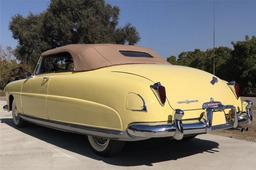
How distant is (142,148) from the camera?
6.36 m

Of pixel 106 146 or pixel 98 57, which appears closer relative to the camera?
pixel 106 146

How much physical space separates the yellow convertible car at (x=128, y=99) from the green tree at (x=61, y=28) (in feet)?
102

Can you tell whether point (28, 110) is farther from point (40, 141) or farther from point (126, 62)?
point (126, 62)

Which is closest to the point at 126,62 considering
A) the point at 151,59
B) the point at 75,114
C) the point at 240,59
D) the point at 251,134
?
the point at 151,59

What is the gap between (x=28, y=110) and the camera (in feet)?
25.2

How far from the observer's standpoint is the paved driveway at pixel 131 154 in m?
5.34

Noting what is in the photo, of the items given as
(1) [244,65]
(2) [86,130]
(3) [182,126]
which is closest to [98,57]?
(2) [86,130]

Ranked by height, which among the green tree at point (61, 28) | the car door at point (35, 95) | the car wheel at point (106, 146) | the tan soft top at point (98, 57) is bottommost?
the car wheel at point (106, 146)

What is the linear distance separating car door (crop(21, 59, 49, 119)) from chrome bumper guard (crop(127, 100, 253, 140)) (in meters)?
2.34

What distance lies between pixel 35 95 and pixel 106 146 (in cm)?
217

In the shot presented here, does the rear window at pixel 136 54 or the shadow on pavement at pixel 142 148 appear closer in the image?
the shadow on pavement at pixel 142 148

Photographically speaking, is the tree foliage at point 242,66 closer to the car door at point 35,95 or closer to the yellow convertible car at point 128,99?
the car door at point 35,95

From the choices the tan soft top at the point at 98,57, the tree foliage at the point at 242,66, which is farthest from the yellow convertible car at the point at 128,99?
the tree foliage at the point at 242,66

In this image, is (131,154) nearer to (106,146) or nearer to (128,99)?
(106,146)
